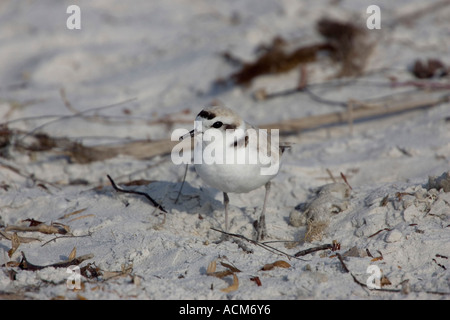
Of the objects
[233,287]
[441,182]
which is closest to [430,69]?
[441,182]

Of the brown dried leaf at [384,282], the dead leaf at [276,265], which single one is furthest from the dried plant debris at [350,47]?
the brown dried leaf at [384,282]

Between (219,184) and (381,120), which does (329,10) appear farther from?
(219,184)

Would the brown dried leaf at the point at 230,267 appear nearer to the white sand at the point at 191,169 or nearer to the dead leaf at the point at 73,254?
the white sand at the point at 191,169

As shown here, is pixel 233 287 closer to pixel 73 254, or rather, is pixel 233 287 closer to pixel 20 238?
pixel 73 254

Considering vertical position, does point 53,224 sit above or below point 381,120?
below

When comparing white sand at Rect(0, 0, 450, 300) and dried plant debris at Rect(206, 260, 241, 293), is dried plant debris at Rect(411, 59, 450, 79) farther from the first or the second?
dried plant debris at Rect(206, 260, 241, 293)

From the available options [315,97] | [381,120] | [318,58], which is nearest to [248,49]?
[318,58]
